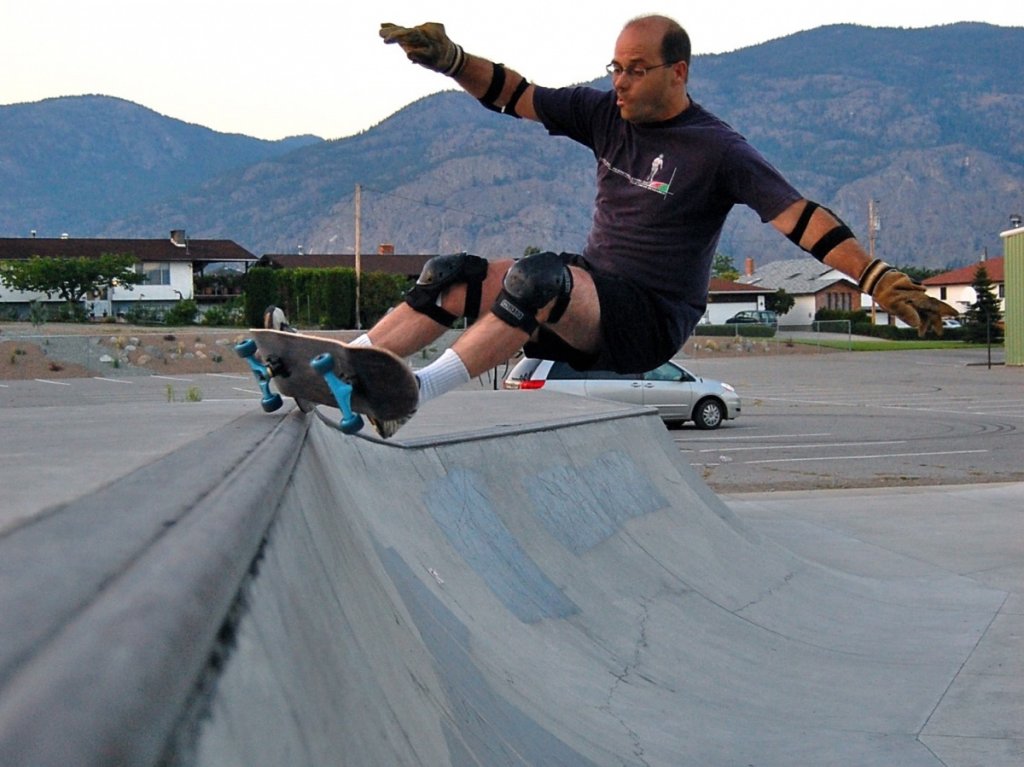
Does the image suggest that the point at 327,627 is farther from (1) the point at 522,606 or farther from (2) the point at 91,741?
(1) the point at 522,606

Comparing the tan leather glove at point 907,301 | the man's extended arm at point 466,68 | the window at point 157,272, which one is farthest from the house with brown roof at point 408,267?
the tan leather glove at point 907,301

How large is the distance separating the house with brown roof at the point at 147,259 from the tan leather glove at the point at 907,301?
254 ft

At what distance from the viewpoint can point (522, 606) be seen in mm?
3855

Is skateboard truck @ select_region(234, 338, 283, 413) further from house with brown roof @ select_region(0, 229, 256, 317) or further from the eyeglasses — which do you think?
house with brown roof @ select_region(0, 229, 256, 317)

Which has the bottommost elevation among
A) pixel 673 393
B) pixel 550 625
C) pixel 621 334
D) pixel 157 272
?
pixel 673 393

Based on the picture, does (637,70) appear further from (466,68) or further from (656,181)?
(466,68)

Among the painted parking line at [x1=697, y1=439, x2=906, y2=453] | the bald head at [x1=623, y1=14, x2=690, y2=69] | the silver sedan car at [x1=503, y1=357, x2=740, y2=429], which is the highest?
the bald head at [x1=623, y1=14, x2=690, y2=69]

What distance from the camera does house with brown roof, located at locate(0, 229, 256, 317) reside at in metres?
78.8

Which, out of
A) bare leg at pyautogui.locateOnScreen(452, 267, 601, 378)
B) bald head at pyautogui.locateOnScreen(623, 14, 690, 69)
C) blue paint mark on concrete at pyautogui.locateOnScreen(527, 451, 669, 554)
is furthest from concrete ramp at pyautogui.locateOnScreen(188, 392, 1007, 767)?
bald head at pyautogui.locateOnScreen(623, 14, 690, 69)

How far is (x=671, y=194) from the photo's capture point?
3.82 m

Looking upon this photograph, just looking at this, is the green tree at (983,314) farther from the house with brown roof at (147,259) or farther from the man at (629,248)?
the house with brown roof at (147,259)

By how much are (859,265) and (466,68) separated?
1.62 m

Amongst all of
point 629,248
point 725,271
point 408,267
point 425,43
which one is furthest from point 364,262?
point 629,248

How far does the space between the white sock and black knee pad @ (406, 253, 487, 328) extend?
21 centimetres
